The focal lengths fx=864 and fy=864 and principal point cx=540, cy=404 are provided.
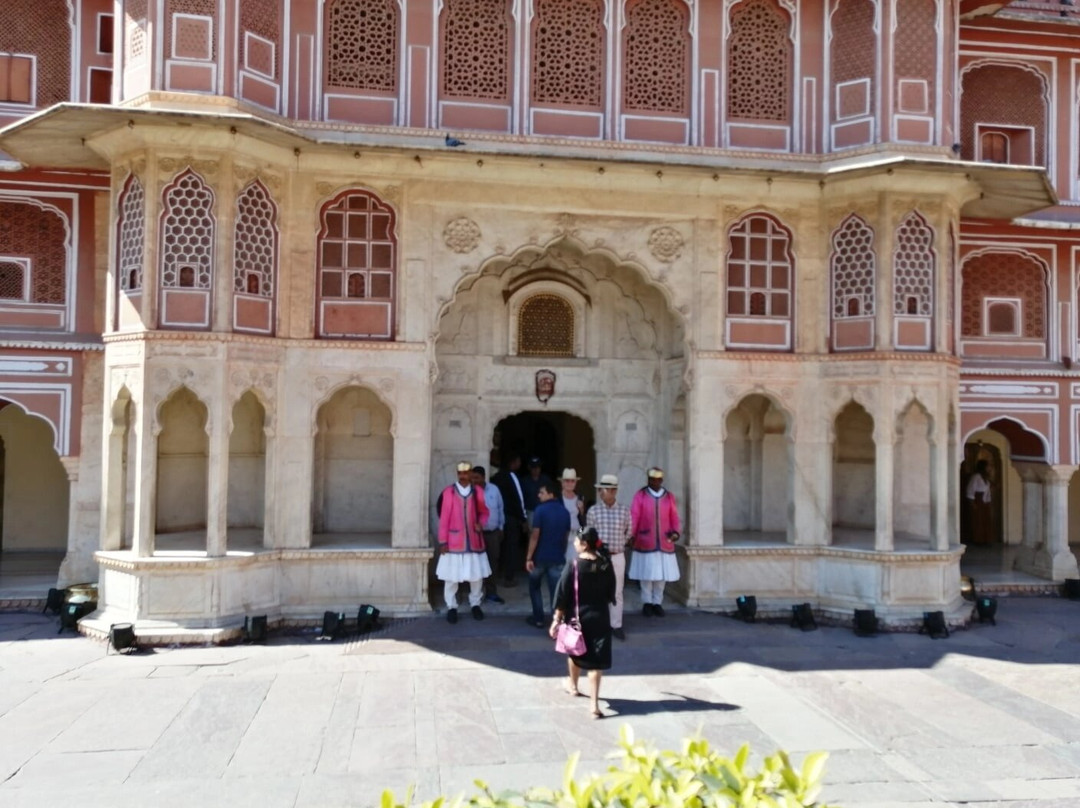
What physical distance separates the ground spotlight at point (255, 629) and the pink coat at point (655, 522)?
162 inches

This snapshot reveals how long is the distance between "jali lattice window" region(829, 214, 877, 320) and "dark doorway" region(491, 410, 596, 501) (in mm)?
4923

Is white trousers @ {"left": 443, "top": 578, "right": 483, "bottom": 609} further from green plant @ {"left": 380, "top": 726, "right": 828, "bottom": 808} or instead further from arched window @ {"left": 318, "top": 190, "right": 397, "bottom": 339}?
green plant @ {"left": 380, "top": 726, "right": 828, "bottom": 808}

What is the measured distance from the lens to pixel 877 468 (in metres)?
10.0

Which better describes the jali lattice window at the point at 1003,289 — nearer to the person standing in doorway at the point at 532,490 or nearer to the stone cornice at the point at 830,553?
the stone cornice at the point at 830,553

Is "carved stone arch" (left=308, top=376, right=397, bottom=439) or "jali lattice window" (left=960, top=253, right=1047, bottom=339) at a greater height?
"jali lattice window" (left=960, top=253, right=1047, bottom=339)

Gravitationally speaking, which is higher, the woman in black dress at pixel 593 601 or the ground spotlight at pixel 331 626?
the woman in black dress at pixel 593 601

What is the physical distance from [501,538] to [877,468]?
4644 millimetres

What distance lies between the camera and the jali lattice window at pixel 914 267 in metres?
10.0

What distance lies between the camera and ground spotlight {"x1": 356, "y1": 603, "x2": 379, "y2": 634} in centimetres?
916

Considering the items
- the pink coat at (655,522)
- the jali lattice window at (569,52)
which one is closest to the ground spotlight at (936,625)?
the pink coat at (655,522)

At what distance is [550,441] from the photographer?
15.6 meters

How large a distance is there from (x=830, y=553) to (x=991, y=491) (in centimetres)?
604

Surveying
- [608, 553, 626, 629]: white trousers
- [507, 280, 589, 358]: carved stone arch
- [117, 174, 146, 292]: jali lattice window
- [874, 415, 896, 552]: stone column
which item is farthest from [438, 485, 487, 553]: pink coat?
[874, 415, 896, 552]: stone column

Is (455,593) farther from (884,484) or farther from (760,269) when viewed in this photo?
(760,269)
